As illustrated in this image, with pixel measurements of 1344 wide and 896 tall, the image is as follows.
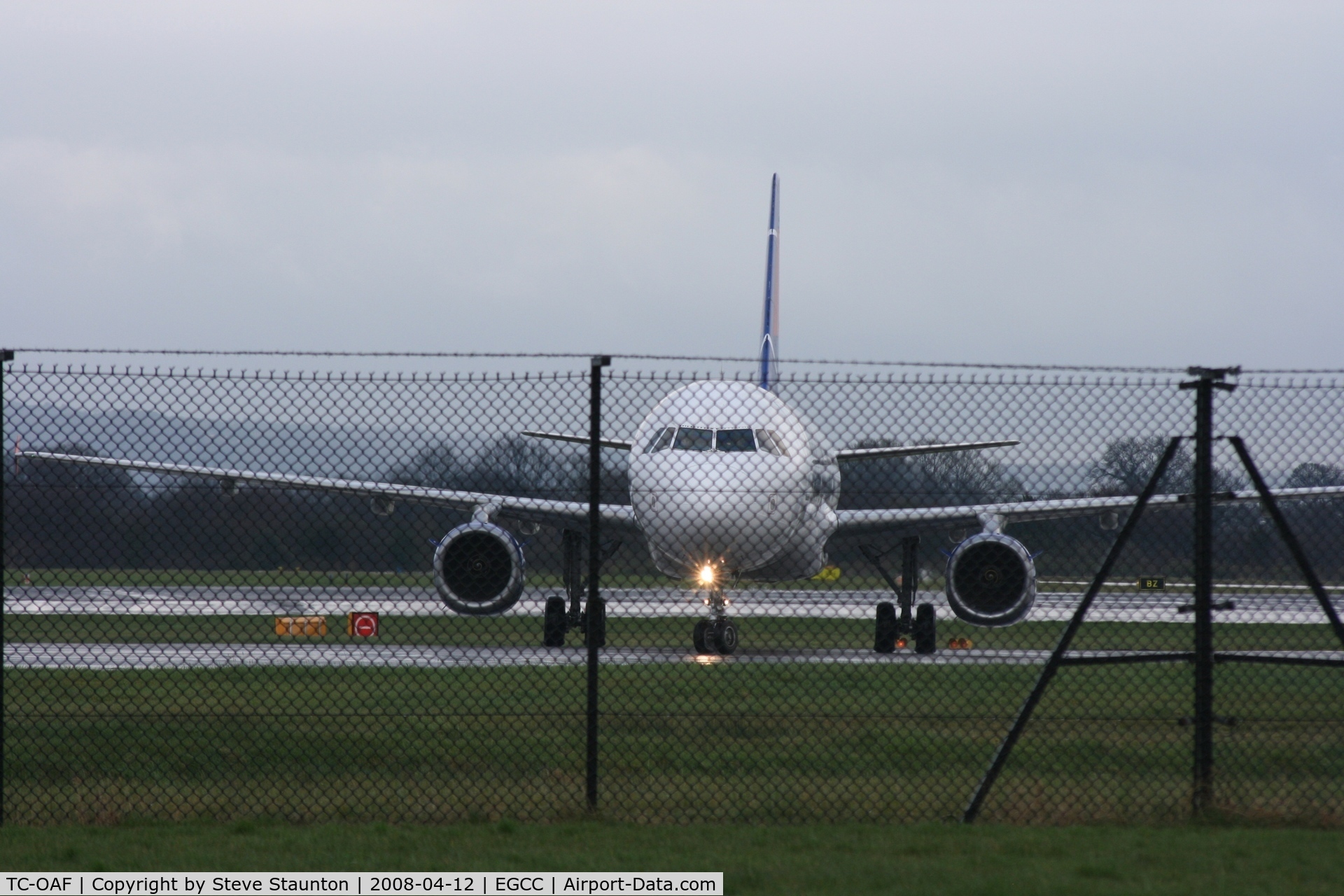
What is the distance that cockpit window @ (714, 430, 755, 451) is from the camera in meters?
16.9

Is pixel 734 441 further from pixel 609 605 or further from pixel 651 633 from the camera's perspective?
pixel 609 605

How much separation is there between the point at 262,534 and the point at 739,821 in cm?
492

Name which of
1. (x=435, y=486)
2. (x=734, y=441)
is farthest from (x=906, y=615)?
(x=435, y=486)

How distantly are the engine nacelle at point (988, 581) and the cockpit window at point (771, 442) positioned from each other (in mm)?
2681

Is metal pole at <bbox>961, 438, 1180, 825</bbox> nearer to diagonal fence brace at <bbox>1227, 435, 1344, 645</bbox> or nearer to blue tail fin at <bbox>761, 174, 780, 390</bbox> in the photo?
diagonal fence brace at <bbox>1227, 435, 1344, 645</bbox>

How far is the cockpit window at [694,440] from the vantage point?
17.0 metres

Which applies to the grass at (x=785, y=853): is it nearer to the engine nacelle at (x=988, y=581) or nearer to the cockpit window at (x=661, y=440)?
the cockpit window at (x=661, y=440)

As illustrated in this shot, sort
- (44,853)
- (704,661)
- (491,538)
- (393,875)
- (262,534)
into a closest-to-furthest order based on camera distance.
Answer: (393,875) → (44,853) → (262,534) → (704,661) → (491,538)

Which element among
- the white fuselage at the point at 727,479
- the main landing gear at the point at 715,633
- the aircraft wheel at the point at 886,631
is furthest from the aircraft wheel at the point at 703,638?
the aircraft wheel at the point at 886,631

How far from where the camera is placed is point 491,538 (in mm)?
18344

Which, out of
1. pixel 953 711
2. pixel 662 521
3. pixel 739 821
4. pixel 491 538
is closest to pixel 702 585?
pixel 662 521

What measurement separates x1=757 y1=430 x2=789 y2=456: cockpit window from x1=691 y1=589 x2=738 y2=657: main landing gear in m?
2.04

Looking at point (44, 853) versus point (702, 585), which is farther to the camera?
point (702, 585)

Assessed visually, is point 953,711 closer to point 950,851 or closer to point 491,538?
point 950,851
